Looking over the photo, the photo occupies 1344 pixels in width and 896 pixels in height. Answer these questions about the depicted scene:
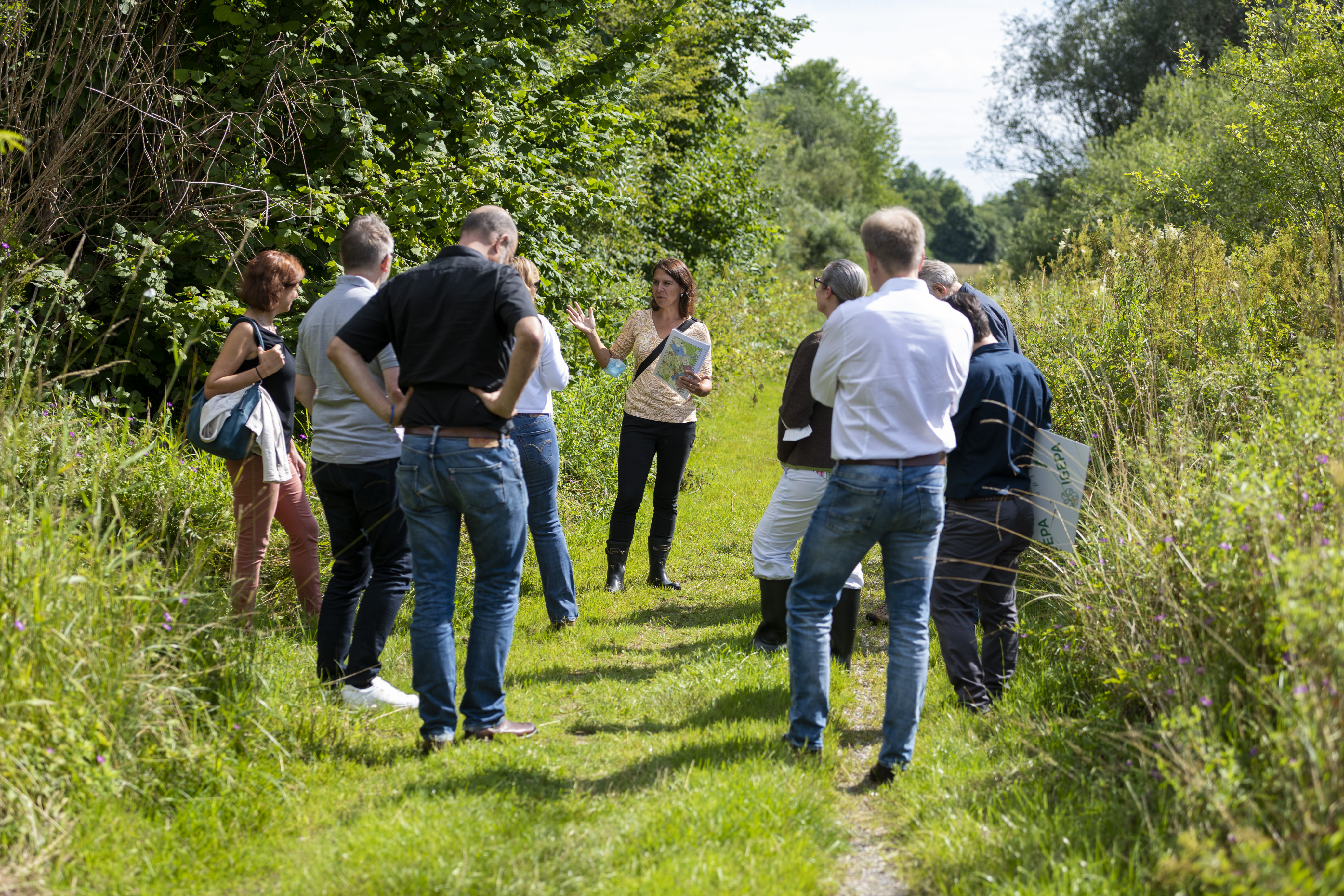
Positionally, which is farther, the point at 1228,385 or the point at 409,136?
the point at 409,136

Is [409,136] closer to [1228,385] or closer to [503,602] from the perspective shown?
[503,602]

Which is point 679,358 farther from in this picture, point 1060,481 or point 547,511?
point 1060,481

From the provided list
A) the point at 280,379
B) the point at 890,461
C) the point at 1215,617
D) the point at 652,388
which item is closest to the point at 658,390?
the point at 652,388

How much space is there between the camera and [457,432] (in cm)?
378

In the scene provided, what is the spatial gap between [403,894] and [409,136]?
6.33 m

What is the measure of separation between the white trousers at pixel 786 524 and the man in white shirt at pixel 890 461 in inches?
50.4

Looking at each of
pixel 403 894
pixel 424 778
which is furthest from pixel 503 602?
pixel 403 894

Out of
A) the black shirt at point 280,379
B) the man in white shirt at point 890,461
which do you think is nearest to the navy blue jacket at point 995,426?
the man in white shirt at point 890,461

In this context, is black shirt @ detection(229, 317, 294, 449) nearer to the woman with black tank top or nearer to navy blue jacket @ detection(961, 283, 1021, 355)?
the woman with black tank top

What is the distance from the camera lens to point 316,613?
519 centimetres

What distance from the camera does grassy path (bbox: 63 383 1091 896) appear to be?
3.02m

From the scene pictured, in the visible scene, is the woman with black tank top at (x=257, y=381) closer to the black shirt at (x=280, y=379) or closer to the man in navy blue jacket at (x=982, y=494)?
the black shirt at (x=280, y=379)

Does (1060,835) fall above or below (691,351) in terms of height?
below

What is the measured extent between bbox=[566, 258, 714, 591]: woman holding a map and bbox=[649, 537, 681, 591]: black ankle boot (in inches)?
4.6
